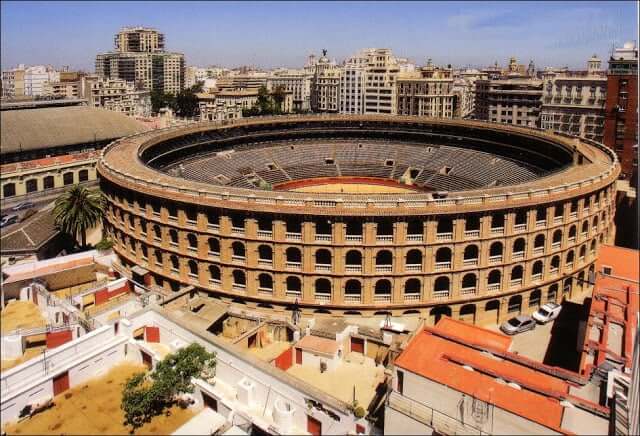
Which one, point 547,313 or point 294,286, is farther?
point 547,313

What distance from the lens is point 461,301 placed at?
6125 centimetres

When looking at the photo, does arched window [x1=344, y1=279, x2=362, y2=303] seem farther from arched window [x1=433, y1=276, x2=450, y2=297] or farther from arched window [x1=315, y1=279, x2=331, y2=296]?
arched window [x1=433, y1=276, x2=450, y2=297]

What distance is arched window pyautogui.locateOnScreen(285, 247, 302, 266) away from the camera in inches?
2378

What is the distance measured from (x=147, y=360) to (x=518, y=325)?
36999 millimetres

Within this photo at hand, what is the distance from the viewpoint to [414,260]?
2378 inches

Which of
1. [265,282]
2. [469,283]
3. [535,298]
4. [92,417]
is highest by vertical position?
[469,283]

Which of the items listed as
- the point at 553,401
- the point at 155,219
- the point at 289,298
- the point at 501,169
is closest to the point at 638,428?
the point at 553,401

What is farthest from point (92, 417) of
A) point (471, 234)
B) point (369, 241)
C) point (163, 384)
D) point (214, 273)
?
point (471, 234)

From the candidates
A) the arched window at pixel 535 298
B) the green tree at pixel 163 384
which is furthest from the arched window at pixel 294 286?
the arched window at pixel 535 298

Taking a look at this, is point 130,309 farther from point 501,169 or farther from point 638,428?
point 501,169

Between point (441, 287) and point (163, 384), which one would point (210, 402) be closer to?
point (163, 384)

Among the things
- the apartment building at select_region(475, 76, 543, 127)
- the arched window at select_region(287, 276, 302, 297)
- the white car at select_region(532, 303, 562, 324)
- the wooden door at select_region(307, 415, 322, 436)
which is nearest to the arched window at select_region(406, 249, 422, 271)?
the arched window at select_region(287, 276, 302, 297)

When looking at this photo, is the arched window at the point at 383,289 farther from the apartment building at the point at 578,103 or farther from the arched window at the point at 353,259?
the apartment building at the point at 578,103

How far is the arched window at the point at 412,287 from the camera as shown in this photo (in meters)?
60.8
